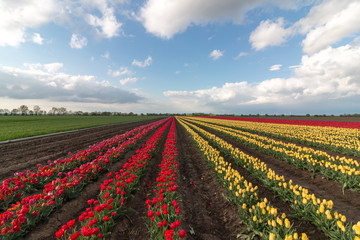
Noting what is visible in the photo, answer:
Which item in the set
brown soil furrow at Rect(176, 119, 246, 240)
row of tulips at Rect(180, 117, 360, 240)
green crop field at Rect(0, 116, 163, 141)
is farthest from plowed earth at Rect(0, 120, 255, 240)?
green crop field at Rect(0, 116, 163, 141)

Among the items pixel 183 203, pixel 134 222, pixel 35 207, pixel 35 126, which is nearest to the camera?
pixel 35 207

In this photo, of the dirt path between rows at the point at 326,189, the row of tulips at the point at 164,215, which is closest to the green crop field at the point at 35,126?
the row of tulips at the point at 164,215

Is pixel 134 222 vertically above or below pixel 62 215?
below

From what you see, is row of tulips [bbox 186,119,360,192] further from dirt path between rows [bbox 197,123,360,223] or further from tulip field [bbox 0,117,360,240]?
dirt path between rows [bbox 197,123,360,223]

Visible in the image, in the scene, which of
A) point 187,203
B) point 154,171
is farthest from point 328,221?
point 154,171

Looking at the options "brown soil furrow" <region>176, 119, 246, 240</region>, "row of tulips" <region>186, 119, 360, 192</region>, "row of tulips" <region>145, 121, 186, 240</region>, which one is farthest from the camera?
"row of tulips" <region>186, 119, 360, 192</region>

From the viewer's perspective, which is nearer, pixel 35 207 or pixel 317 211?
pixel 317 211

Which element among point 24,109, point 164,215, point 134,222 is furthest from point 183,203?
point 24,109

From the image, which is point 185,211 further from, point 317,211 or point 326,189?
point 326,189

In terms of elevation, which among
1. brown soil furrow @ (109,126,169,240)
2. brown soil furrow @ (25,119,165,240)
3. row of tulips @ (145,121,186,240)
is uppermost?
row of tulips @ (145,121,186,240)

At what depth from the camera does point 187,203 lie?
503 cm

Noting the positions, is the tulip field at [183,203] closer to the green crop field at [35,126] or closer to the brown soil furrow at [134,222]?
the brown soil furrow at [134,222]

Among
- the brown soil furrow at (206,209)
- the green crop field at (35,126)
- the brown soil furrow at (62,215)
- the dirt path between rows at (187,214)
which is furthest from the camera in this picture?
the green crop field at (35,126)

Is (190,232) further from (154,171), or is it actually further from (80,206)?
(154,171)
